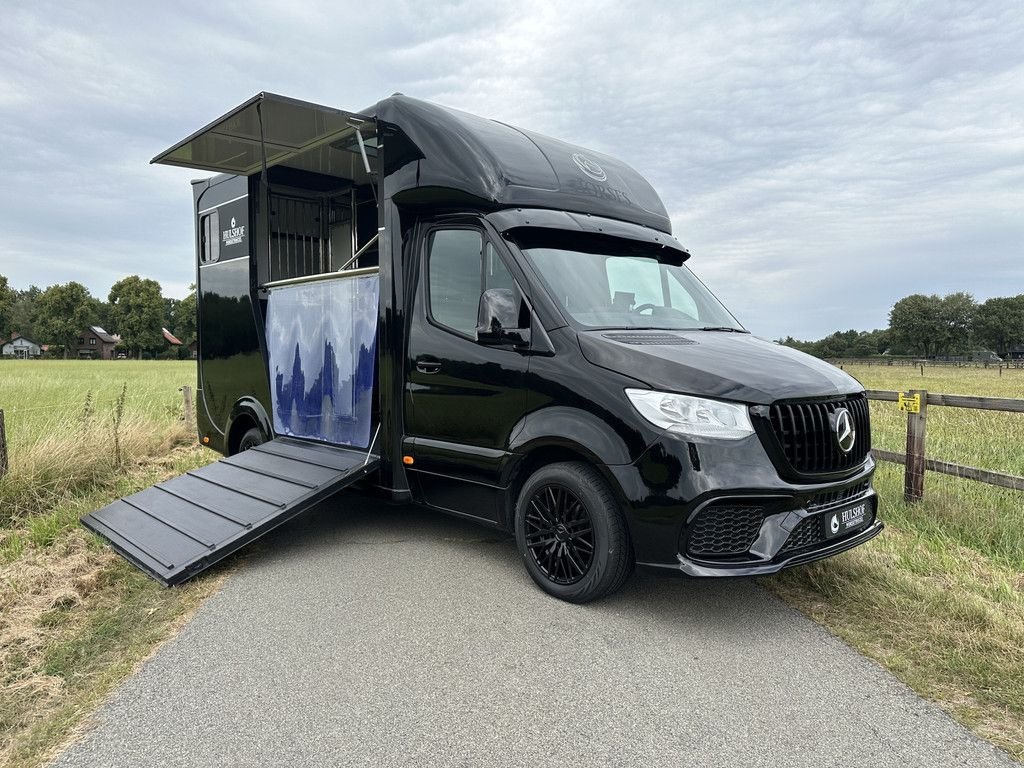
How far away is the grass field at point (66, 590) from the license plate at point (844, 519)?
366 cm

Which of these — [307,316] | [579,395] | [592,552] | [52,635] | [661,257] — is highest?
[661,257]

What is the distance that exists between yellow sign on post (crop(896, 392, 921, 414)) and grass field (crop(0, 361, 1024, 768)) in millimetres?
768

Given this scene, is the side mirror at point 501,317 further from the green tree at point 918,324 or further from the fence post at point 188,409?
the green tree at point 918,324

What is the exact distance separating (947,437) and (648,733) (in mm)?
7271

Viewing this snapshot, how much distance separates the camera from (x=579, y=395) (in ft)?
13.2

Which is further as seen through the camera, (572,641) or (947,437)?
(947,437)

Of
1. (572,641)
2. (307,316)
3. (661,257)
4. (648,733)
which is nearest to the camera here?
(648,733)

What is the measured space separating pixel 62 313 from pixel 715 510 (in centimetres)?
10442

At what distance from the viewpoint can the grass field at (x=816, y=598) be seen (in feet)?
10.0

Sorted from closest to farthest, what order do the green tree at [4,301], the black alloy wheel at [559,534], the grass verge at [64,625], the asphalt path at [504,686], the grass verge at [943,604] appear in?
1. the asphalt path at [504,686]
2. the grass verge at [64,625]
3. the grass verge at [943,604]
4. the black alloy wheel at [559,534]
5. the green tree at [4,301]

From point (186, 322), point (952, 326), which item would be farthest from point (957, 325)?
point (186, 322)

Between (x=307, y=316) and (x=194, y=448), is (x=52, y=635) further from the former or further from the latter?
(x=194, y=448)

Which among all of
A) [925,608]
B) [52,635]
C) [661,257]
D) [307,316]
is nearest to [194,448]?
[307,316]

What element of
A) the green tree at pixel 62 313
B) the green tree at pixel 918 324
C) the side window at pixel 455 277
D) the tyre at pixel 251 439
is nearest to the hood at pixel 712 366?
the side window at pixel 455 277
